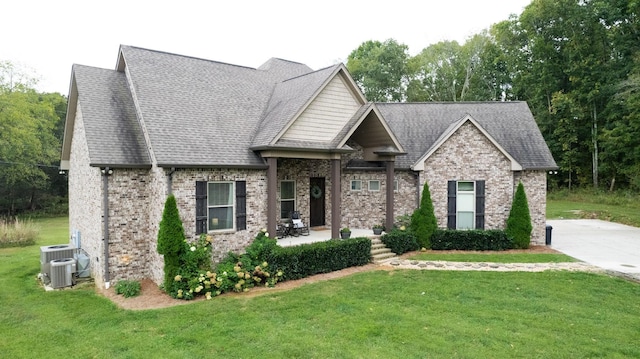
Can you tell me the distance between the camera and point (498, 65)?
45156 mm

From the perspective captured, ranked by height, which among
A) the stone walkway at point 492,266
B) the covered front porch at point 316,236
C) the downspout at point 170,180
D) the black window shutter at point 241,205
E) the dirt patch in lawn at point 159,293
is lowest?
the dirt patch in lawn at point 159,293

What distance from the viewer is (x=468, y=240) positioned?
1520 cm

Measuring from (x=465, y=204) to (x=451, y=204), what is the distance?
1.95 ft

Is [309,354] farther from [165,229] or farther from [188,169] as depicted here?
[188,169]

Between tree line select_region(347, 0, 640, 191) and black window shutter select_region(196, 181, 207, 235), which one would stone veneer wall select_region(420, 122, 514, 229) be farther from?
Answer: tree line select_region(347, 0, 640, 191)

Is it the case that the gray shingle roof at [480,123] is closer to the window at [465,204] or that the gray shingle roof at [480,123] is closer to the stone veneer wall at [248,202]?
the window at [465,204]

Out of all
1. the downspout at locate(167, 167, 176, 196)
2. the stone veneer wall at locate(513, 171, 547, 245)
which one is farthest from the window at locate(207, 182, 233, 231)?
the stone veneer wall at locate(513, 171, 547, 245)

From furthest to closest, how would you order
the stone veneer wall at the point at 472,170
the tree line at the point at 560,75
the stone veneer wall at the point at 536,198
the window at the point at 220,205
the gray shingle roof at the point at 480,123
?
1. the tree line at the point at 560,75
2. the gray shingle roof at the point at 480,123
3. the stone veneer wall at the point at 536,198
4. the stone veneer wall at the point at 472,170
5. the window at the point at 220,205

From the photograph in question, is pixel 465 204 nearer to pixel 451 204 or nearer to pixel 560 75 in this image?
pixel 451 204

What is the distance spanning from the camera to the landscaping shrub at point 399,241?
1442cm

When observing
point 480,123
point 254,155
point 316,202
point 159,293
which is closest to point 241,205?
point 254,155

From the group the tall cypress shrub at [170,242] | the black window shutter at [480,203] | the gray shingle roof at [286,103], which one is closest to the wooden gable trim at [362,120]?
the gray shingle roof at [286,103]

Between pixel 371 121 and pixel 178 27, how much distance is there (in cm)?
1658

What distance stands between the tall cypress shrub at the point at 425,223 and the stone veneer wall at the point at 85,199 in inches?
434
